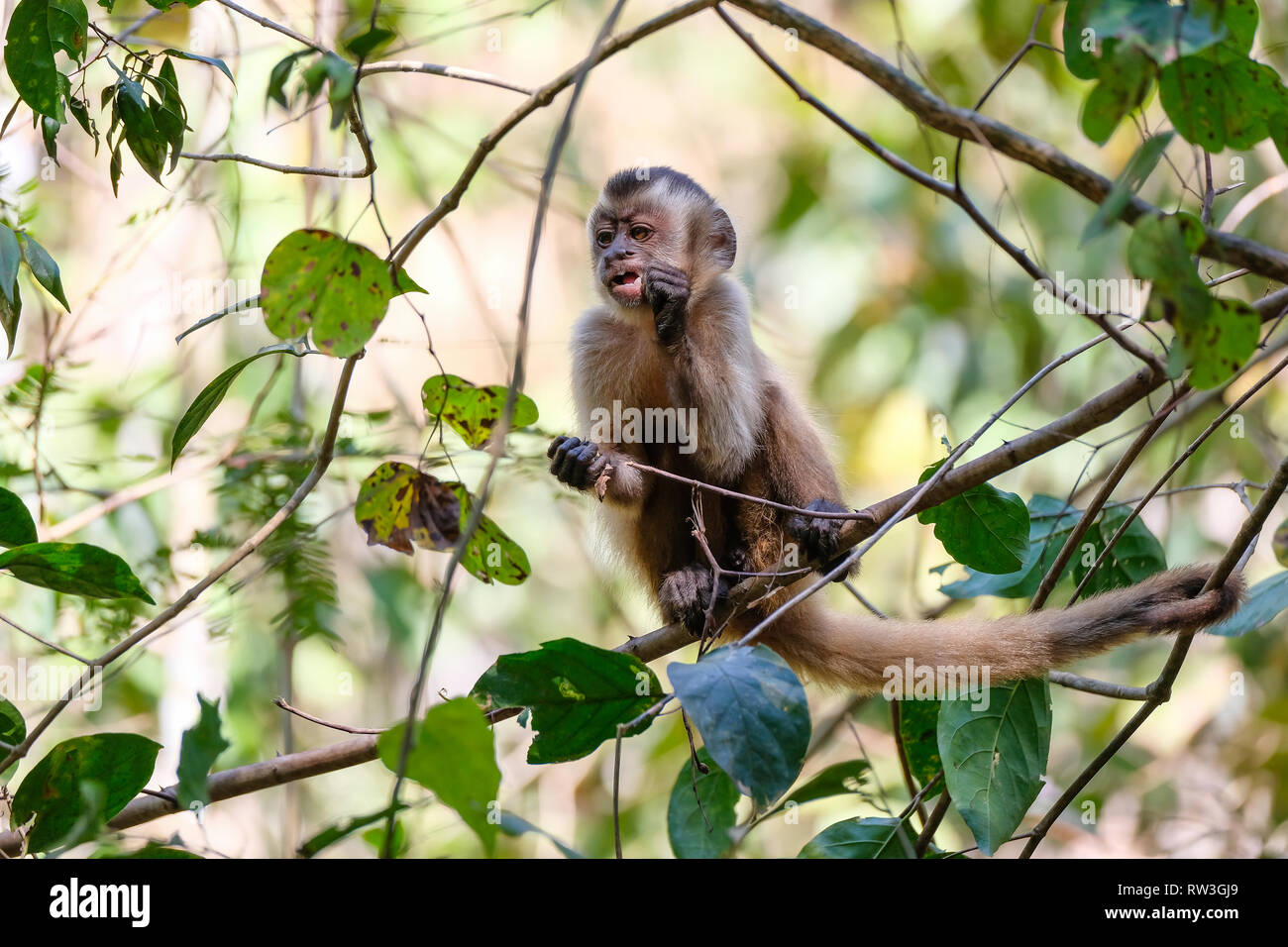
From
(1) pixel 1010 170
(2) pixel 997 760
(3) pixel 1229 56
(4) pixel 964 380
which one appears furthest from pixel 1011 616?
(1) pixel 1010 170

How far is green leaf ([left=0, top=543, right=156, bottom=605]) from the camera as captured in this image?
2.65m

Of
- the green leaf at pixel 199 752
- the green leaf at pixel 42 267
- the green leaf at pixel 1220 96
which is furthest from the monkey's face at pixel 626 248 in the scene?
the green leaf at pixel 199 752

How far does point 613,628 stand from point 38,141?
5.53 meters

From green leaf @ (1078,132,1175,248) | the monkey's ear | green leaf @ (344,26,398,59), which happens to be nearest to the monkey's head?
the monkey's ear

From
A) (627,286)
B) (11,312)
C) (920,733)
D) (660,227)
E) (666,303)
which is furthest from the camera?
(660,227)

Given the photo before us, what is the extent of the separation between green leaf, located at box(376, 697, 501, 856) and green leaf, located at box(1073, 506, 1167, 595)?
2574 millimetres

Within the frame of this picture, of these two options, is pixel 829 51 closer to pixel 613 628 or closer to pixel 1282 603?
pixel 1282 603

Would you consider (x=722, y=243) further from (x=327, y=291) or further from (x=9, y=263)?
(x=9, y=263)

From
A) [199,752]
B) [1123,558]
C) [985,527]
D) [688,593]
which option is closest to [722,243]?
[688,593]

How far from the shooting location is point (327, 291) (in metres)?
2.39

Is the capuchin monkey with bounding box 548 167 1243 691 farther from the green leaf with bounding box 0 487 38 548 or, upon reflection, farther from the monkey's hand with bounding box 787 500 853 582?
the green leaf with bounding box 0 487 38 548

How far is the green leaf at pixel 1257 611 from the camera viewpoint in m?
3.24

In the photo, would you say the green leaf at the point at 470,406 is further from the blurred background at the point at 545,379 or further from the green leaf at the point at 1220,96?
the green leaf at the point at 1220,96

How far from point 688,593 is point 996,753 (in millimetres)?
1271
